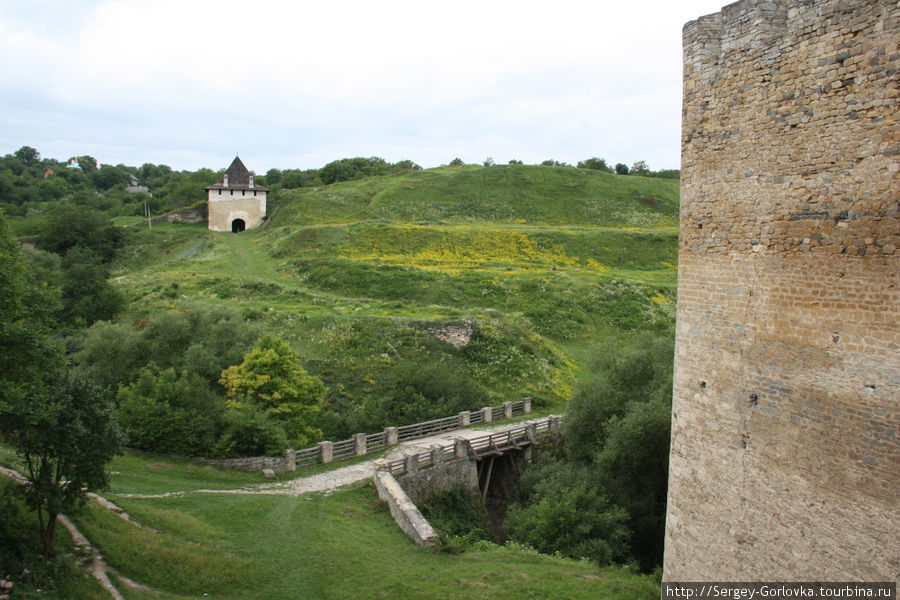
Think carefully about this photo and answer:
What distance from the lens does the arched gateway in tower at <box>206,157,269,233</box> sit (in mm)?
57000

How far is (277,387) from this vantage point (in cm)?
1942

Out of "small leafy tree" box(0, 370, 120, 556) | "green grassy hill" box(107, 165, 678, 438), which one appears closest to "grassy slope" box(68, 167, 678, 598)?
"green grassy hill" box(107, 165, 678, 438)

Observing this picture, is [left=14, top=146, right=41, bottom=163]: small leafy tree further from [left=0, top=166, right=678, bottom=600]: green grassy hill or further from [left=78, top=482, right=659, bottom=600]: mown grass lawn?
[left=78, top=482, right=659, bottom=600]: mown grass lawn

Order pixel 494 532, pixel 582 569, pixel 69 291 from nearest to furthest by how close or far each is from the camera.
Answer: pixel 582 569
pixel 494 532
pixel 69 291

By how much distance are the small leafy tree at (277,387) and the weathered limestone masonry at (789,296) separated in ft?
46.5

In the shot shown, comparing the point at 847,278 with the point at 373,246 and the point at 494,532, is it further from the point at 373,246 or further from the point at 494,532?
the point at 373,246

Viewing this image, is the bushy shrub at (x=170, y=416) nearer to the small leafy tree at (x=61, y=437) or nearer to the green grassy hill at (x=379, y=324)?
the green grassy hill at (x=379, y=324)

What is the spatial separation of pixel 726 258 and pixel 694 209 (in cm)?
80

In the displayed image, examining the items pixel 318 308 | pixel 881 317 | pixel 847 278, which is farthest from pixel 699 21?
pixel 318 308

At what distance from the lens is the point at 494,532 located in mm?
18422

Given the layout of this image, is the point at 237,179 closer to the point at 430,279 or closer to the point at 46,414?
the point at 430,279

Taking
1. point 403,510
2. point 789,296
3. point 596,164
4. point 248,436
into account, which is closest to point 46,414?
point 403,510

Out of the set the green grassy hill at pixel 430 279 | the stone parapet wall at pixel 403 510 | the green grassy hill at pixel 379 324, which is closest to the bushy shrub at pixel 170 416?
the green grassy hill at pixel 379 324

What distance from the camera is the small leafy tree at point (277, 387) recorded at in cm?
1922
